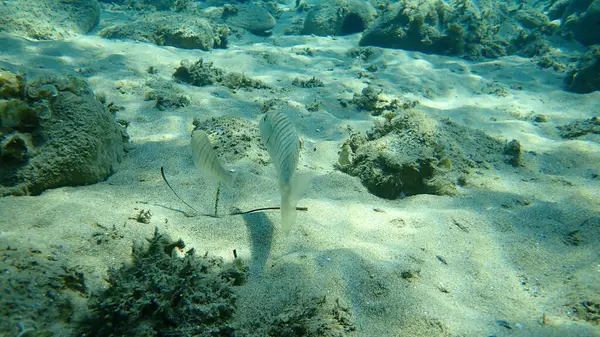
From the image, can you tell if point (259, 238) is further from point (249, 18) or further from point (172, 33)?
point (249, 18)

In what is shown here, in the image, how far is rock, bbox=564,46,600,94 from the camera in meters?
8.23

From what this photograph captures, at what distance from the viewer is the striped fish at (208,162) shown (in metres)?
2.49

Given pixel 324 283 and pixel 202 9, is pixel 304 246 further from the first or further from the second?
pixel 202 9

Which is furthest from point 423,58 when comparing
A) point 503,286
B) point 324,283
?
point 324,283

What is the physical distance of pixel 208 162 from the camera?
2.51 m

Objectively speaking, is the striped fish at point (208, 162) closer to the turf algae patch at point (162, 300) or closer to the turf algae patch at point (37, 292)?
the turf algae patch at point (162, 300)

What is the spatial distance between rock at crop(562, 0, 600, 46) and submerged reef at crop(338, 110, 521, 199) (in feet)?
33.4

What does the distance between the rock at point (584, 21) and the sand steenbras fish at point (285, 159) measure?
46.6 ft

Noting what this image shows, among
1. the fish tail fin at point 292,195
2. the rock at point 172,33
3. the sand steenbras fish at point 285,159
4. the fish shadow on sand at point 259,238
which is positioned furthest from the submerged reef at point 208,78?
the fish tail fin at point 292,195

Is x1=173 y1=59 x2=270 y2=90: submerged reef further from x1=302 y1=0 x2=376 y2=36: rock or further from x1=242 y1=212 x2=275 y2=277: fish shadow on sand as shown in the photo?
x1=302 y1=0 x2=376 y2=36: rock

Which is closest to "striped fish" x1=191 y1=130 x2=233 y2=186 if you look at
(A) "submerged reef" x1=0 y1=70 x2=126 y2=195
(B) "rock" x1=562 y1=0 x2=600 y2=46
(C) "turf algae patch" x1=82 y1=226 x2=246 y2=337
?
(C) "turf algae patch" x1=82 y1=226 x2=246 y2=337

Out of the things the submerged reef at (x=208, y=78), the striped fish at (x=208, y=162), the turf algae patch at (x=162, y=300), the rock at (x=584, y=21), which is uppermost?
the rock at (x=584, y=21)

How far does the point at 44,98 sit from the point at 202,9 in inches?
503

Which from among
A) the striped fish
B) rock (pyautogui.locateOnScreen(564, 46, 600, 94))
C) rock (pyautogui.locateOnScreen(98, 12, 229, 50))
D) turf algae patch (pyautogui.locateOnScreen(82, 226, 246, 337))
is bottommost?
turf algae patch (pyautogui.locateOnScreen(82, 226, 246, 337))
